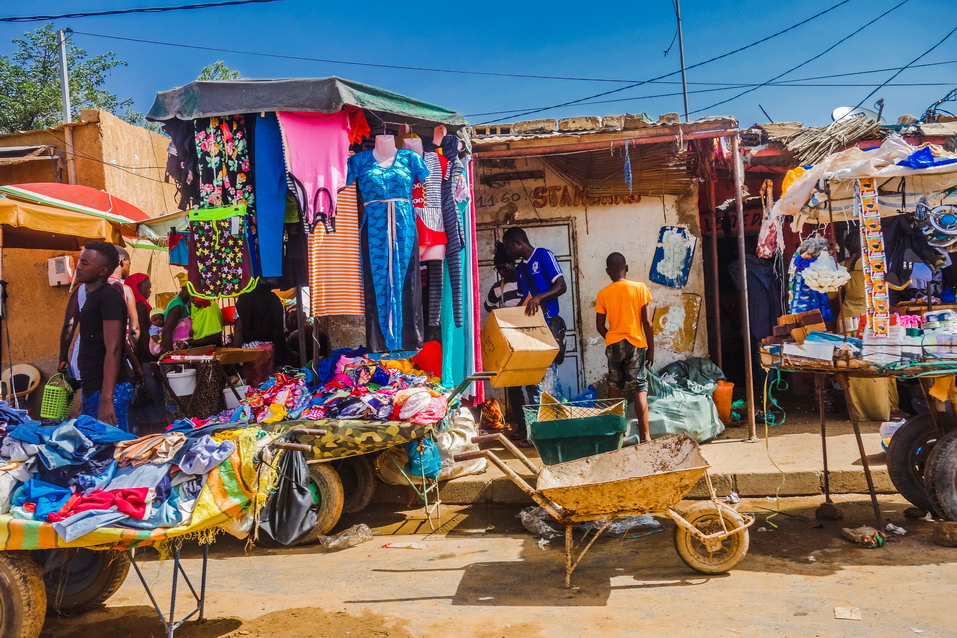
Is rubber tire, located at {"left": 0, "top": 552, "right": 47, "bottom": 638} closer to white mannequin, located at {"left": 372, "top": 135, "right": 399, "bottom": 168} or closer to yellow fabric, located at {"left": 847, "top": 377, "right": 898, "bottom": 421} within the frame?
white mannequin, located at {"left": 372, "top": 135, "right": 399, "bottom": 168}

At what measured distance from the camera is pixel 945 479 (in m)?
5.08

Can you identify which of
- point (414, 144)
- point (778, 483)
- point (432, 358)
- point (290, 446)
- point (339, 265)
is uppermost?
point (414, 144)

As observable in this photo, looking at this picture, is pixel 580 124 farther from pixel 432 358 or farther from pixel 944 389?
pixel 944 389

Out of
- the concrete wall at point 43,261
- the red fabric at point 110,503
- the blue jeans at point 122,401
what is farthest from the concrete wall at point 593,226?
the red fabric at point 110,503

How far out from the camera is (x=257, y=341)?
758 cm

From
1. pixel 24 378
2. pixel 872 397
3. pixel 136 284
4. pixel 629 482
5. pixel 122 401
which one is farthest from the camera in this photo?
pixel 24 378

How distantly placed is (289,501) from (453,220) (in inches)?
114

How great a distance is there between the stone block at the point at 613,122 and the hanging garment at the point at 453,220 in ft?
7.09

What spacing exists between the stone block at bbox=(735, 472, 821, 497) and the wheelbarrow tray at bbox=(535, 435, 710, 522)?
5.35ft

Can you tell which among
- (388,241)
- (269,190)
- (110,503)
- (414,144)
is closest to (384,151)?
(414,144)

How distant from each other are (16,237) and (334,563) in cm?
554

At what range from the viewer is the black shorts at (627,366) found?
7.11 meters

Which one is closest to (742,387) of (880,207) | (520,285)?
(520,285)

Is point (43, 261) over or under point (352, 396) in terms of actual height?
over
